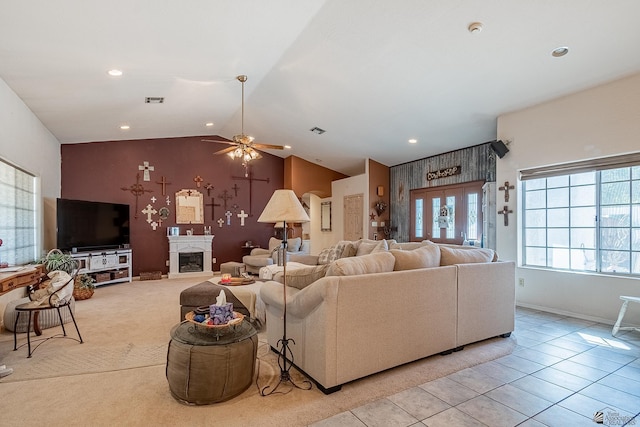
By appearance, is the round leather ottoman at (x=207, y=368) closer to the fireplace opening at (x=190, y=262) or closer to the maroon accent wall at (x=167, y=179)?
the fireplace opening at (x=190, y=262)

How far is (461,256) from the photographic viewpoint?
3240 mm

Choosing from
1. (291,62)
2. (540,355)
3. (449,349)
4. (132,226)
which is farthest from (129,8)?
(132,226)

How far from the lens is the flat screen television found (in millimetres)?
5832

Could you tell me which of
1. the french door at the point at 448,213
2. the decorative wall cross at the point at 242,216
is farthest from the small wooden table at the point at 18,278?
the french door at the point at 448,213

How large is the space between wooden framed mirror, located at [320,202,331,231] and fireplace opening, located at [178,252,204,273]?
3.57 metres

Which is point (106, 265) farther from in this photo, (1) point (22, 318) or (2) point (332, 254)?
(2) point (332, 254)

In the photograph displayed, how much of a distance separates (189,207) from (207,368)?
20.9ft

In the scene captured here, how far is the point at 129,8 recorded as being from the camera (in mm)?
2773

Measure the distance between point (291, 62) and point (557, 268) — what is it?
15.4 ft

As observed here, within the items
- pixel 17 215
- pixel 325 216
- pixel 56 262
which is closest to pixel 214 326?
pixel 56 262

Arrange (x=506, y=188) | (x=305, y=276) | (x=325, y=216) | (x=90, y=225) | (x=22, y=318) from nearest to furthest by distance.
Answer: (x=305, y=276), (x=22, y=318), (x=506, y=188), (x=90, y=225), (x=325, y=216)

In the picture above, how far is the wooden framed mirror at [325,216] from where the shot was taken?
9594 millimetres

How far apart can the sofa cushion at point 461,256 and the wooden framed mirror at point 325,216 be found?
624 centimetres

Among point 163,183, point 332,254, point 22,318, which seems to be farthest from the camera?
point 163,183
